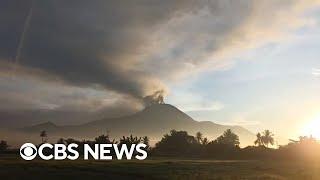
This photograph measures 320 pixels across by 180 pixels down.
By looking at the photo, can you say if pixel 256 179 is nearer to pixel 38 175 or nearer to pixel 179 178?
pixel 179 178

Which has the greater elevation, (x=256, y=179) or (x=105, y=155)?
(x=105, y=155)

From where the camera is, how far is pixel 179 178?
290 ft

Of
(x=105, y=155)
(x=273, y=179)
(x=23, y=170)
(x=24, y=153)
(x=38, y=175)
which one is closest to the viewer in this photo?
(x=273, y=179)

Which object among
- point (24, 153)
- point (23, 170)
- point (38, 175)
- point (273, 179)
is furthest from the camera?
point (24, 153)

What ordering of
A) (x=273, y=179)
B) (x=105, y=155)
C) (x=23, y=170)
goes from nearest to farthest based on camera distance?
(x=273, y=179) < (x=23, y=170) < (x=105, y=155)

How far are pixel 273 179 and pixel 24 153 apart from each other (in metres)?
111

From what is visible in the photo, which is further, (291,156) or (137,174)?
(291,156)

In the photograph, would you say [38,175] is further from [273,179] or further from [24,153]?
[24,153]

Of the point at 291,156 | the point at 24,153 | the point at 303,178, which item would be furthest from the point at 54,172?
the point at 291,156

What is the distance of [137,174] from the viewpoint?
98.2 metres

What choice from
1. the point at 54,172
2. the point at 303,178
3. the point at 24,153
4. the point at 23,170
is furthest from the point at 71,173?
the point at 24,153

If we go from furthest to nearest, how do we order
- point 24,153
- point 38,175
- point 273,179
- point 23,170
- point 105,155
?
point 105,155, point 24,153, point 23,170, point 38,175, point 273,179

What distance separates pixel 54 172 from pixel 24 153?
7867 cm

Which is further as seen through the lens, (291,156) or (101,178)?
(291,156)
